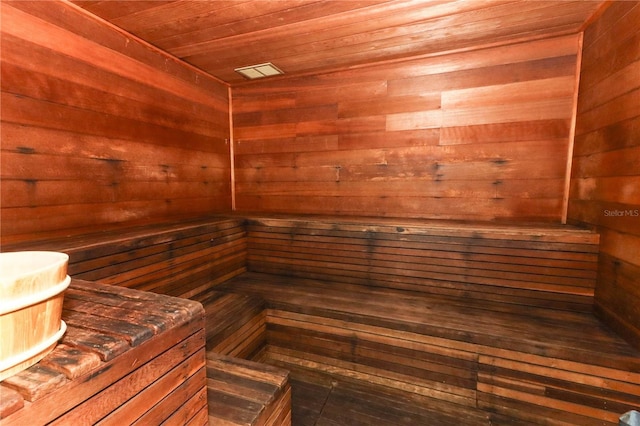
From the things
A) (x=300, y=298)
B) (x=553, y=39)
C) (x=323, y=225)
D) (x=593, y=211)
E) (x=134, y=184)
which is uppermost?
(x=553, y=39)

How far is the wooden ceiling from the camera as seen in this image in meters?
1.99

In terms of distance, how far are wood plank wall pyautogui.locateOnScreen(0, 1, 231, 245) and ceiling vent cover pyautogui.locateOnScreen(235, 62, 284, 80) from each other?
1.55 feet

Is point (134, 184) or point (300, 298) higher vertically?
point (134, 184)

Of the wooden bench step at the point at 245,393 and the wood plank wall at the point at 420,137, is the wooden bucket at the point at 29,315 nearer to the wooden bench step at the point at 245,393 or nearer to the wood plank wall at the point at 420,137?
the wooden bench step at the point at 245,393

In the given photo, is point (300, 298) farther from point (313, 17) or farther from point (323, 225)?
point (313, 17)

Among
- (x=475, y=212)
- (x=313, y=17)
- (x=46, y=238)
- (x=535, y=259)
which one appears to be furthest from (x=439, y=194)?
(x=46, y=238)

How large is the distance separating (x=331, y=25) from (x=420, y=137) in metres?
1.26

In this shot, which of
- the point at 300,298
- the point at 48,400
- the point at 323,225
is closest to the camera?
the point at 48,400

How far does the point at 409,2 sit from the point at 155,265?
8.07ft

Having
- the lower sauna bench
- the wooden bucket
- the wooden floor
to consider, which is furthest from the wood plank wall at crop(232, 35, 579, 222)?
the wooden bucket

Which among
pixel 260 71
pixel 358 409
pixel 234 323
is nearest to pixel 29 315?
pixel 234 323

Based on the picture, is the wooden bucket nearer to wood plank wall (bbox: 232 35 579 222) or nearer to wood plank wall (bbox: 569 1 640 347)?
wood plank wall (bbox: 569 1 640 347)

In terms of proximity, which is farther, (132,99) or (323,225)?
(323,225)

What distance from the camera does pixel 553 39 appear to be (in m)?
2.41
